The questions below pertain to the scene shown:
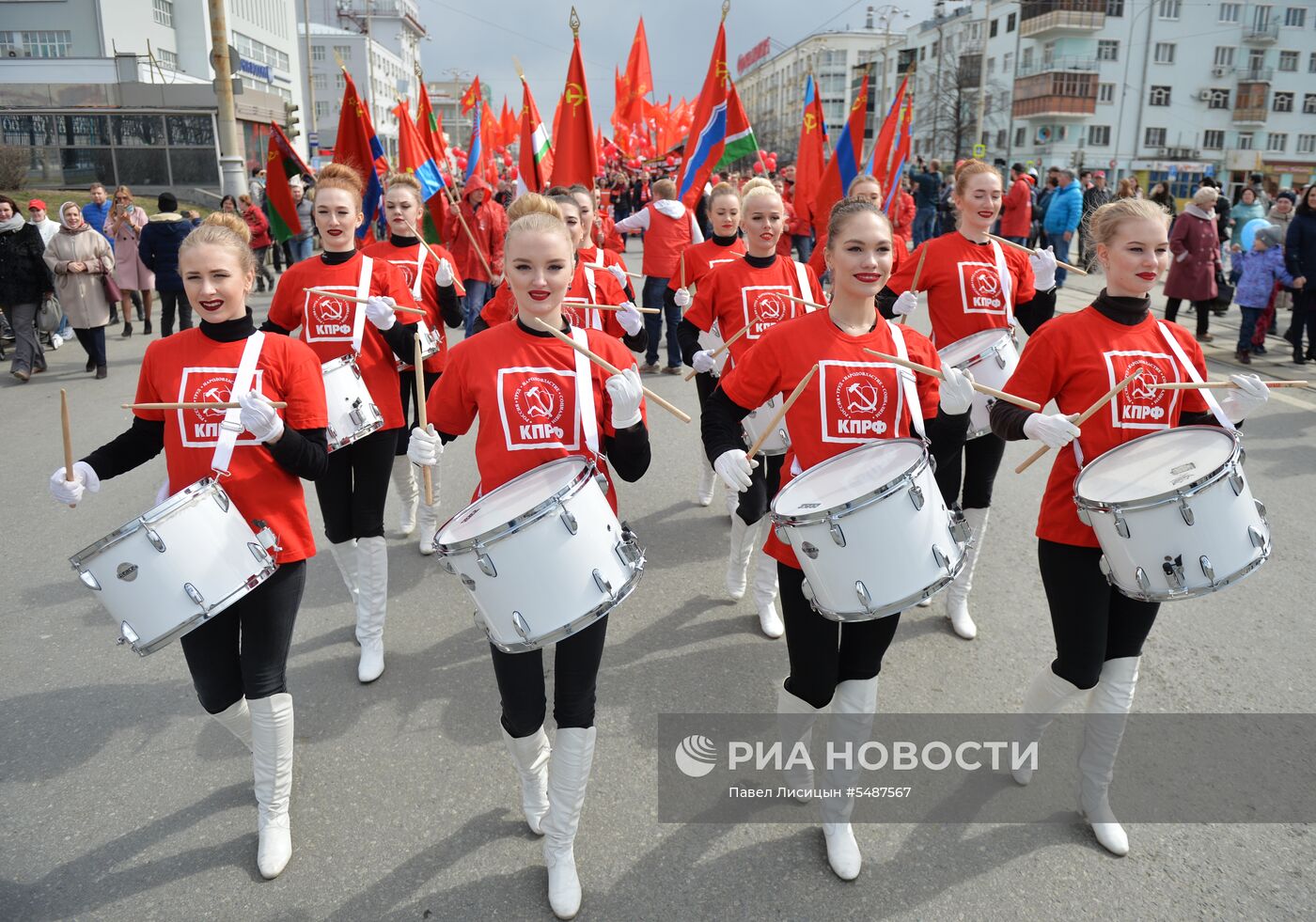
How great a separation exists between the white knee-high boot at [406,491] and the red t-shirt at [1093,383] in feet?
12.0

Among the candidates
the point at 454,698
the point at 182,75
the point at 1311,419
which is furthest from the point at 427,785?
the point at 182,75

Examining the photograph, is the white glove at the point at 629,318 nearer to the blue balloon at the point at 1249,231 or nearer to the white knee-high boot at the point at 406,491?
the white knee-high boot at the point at 406,491

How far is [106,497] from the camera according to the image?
21.9 ft

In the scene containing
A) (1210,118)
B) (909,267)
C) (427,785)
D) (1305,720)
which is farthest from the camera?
(1210,118)

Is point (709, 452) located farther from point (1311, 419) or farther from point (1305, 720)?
point (1311, 419)

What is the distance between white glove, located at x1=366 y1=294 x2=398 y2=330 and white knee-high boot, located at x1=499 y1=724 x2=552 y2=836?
6.29 ft

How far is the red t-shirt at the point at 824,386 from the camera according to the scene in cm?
288

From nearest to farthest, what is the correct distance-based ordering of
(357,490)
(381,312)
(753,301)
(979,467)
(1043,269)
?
1. (381,312)
2. (357,490)
3. (979,467)
4. (1043,269)
5. (753,301)

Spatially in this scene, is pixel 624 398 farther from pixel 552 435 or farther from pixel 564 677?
pixel 564 677

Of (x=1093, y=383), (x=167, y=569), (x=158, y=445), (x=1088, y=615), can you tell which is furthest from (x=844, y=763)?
(x=158, y=445)

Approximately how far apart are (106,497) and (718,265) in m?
4.76

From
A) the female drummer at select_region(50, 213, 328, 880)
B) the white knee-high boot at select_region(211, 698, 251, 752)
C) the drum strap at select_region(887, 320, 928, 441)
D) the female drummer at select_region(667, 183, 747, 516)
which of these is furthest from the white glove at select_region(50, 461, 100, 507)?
the female drummer at select_region(667, 183, 747, 516)

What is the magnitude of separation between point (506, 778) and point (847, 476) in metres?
1.72

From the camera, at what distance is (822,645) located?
2883mm
